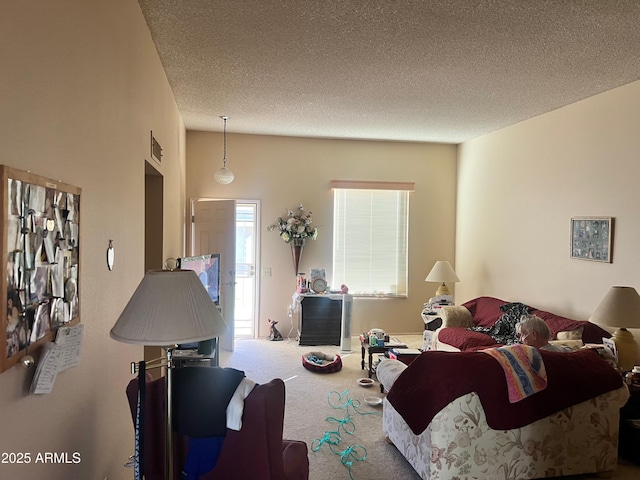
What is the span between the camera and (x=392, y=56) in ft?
10.9

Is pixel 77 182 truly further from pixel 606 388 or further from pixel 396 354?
pixel 396 354

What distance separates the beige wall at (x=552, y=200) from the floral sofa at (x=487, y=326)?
309 mm

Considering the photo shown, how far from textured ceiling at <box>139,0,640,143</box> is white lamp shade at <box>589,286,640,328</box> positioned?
5.73 ft

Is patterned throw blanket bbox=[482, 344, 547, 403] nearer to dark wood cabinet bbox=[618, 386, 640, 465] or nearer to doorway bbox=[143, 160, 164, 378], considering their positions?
dark wood cabinet bbox=[618, 386, 640, 465]

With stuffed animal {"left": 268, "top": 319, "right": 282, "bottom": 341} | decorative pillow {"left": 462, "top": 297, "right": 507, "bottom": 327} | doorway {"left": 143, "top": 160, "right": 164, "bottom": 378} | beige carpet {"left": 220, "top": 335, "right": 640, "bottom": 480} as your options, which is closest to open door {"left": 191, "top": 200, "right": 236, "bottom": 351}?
beige carpet {"left": 220, "top": 335, "right": 640, "bottom": 480}

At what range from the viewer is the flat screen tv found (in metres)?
3.68

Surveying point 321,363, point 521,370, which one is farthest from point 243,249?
point 521,370

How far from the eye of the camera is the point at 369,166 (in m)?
6.54

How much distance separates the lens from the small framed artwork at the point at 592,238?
12.9ft

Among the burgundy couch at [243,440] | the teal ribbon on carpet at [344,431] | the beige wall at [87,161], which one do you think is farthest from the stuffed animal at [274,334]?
the burgundy couch at [243,440]

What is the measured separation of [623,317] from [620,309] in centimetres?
6

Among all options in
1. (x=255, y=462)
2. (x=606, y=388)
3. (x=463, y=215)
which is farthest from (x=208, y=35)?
(x=463, y=215)

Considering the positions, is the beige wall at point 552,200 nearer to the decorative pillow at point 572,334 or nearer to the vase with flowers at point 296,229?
the decorative pillow at point 572,334

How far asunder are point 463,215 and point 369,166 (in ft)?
5.14
